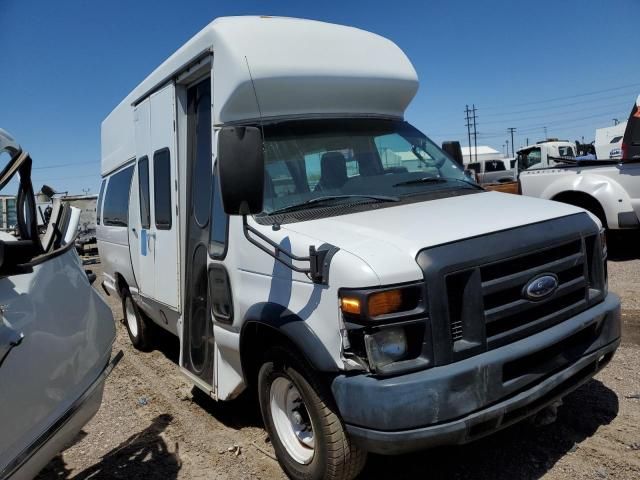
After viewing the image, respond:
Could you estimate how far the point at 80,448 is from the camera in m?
4.00

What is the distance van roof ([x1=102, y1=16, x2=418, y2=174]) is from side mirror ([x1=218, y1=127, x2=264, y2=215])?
0.79 meters

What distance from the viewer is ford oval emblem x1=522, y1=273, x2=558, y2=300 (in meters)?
2.78

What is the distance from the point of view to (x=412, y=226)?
2.85 meters

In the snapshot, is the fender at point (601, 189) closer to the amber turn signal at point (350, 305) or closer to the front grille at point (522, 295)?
the front grille at point (522, 295)

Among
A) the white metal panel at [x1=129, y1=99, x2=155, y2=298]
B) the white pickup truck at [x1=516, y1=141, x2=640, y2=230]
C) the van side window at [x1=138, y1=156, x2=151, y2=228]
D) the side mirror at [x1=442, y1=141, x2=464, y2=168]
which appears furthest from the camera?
the white pickup truck at [x1=516, y1=141, x2=640, y2=230]

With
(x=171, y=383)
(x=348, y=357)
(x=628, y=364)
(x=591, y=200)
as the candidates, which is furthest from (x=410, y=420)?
(x=591, y=200)

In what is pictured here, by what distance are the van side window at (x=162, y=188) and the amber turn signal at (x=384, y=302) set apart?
9.18 ft

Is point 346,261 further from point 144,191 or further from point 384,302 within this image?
point 144,191

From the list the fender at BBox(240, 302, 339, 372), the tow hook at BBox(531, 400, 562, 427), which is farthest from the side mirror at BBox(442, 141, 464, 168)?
the fender at BBox(240, 302, 339, 372)

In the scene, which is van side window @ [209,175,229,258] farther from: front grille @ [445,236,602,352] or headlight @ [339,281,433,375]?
front grille @ [445,236,602,352]

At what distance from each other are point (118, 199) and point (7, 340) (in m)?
4.70

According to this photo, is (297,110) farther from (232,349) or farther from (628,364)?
(628,364)

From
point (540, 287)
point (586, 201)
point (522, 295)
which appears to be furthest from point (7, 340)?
point (586, 201)

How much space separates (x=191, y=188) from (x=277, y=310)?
1.80 m
